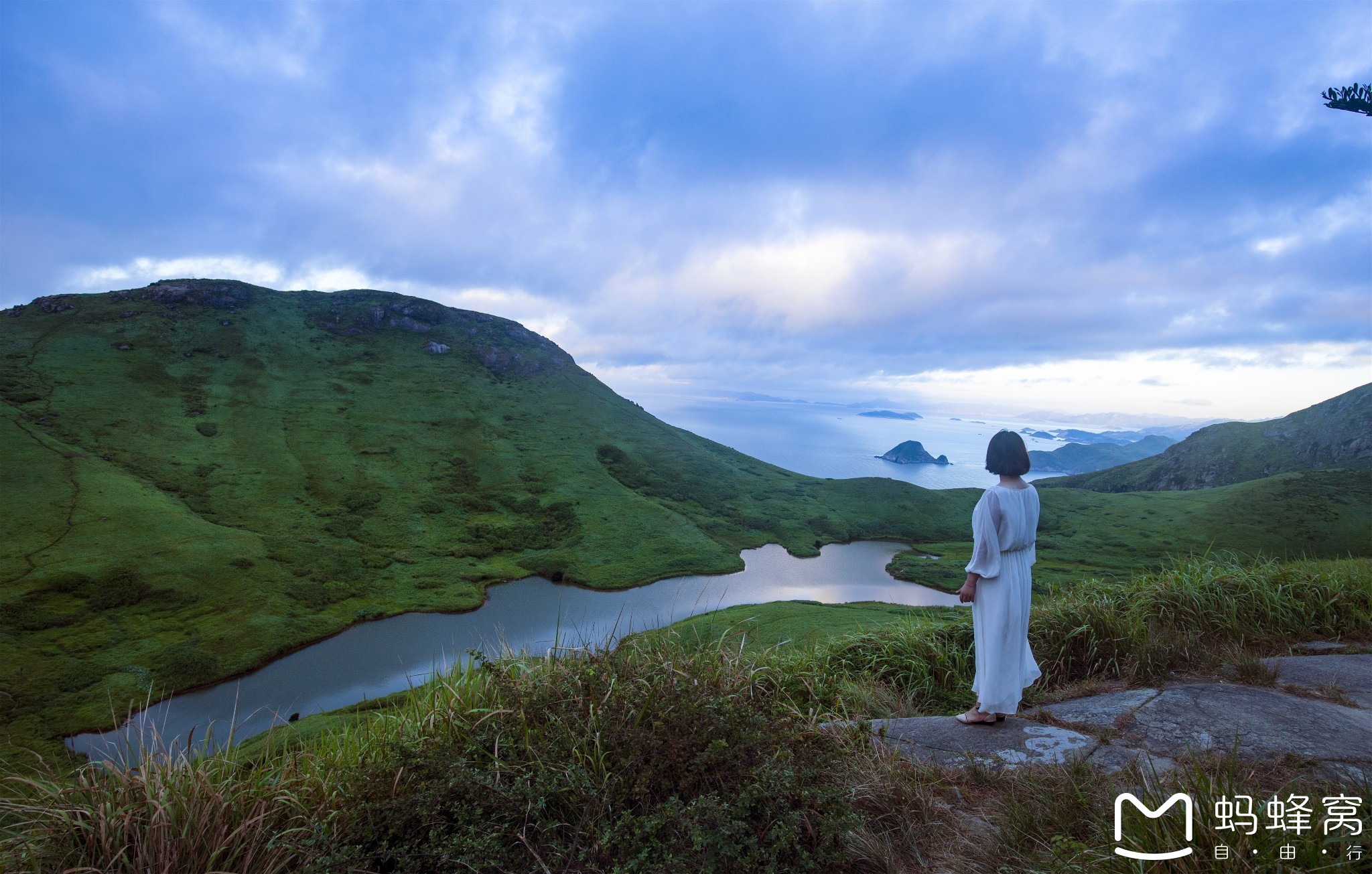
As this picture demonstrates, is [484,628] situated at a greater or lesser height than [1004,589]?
lesser

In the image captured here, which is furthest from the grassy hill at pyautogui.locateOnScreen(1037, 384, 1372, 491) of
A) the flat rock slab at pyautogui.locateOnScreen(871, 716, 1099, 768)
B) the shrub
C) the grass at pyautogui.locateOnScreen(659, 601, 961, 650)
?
the shrub

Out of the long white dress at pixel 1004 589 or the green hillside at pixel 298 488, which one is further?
the green hillside at pixel 298 488

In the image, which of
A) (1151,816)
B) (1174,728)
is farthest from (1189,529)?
(1151,816)

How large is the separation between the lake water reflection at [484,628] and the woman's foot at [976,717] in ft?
12.6

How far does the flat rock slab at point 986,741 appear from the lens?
15.8 ft

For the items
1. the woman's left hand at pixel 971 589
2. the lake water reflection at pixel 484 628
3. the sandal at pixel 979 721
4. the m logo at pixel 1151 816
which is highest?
the woman's left hand at pixel 971 589

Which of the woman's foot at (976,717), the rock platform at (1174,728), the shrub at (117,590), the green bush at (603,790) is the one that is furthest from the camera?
the shrub at (117,590)

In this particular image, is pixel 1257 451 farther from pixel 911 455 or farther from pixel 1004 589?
pixel 1004 589

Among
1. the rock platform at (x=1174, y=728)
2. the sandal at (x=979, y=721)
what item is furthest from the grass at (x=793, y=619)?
the sandal at (x=979, y=721)

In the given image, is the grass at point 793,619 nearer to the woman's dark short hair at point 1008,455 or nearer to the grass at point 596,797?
the woman's dark short hair at point 1008,455

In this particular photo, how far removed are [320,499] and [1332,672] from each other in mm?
56320

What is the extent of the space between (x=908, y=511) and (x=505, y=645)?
65.3 m

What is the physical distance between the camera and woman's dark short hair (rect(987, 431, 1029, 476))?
563 centimetres

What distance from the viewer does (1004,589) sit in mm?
5680
